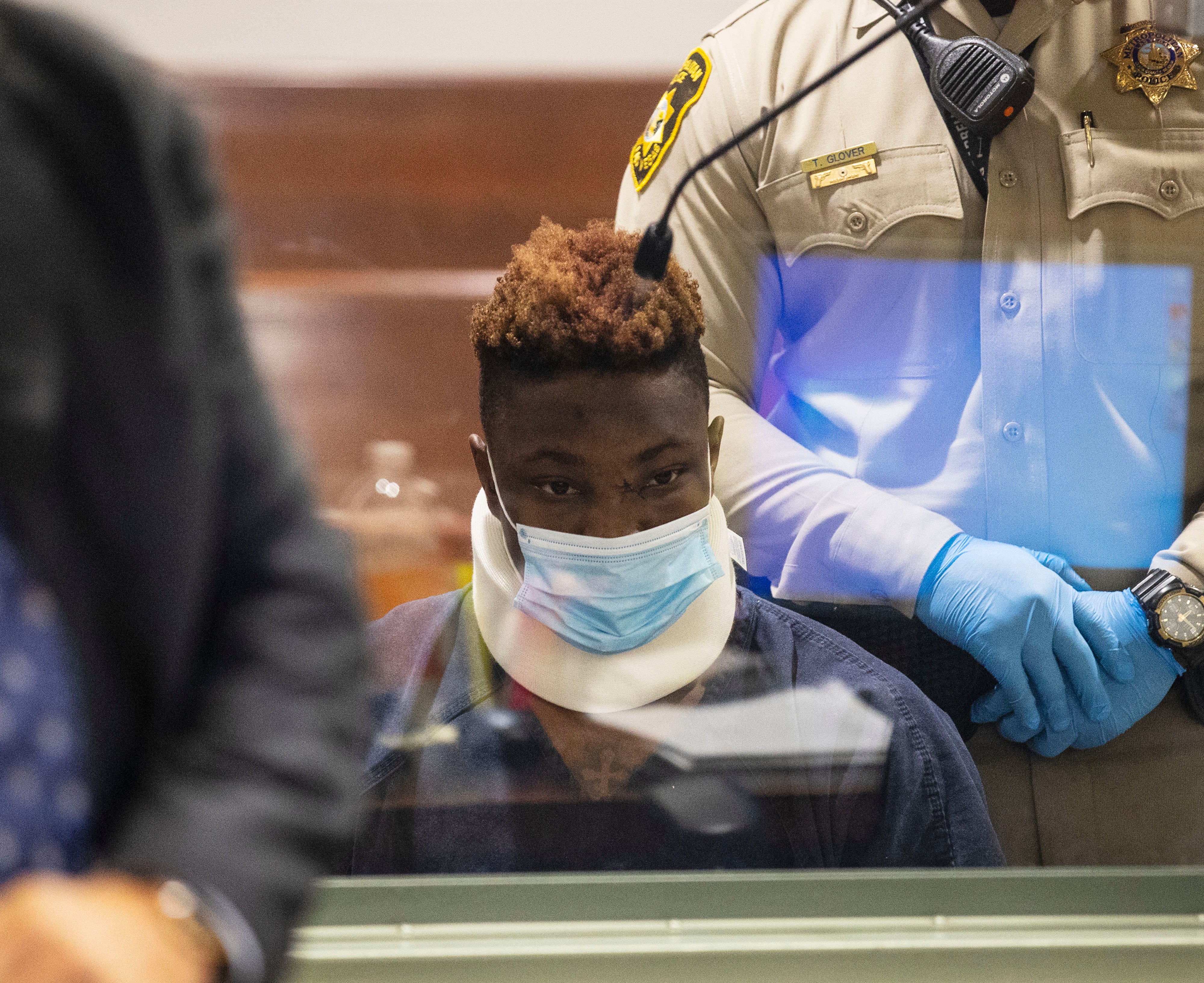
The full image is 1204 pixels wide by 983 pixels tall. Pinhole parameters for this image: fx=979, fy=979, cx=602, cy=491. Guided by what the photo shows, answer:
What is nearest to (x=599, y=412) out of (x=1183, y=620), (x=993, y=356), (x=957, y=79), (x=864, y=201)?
(x=864, y=201)

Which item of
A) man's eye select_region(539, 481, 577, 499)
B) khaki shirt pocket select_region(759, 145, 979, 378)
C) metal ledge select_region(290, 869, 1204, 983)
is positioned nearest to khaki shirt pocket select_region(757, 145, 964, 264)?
khaki shirt pocket select_region(759, 145, 979, 378)

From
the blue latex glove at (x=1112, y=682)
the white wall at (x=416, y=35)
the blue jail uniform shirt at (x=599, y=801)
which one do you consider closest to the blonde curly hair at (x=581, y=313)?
the white wall at (x=416, y=35)

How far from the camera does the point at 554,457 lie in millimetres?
1459

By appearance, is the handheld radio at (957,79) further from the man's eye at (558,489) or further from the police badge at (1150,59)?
the man's eye at (558,489)

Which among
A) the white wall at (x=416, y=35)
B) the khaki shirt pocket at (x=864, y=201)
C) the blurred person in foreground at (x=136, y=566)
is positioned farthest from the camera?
the khaki shirt pocket at (x=864, y=201)

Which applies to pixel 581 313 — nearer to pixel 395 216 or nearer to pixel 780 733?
pixel 395 216

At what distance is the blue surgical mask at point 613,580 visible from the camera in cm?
146

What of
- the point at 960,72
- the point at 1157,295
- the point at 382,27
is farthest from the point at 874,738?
the point at 382,27

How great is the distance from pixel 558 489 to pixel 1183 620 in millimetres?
1006

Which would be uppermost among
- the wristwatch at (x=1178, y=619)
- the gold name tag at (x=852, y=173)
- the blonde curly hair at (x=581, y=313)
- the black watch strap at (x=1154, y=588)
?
the gold name tag at (x=852, y=173)

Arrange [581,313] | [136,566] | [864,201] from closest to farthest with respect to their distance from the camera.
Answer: [136,566] < [581,313] < [864,201]

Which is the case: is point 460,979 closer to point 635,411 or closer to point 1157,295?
point 635,411

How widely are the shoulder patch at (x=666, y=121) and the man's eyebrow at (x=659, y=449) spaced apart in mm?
389

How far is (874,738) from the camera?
1.57 m
